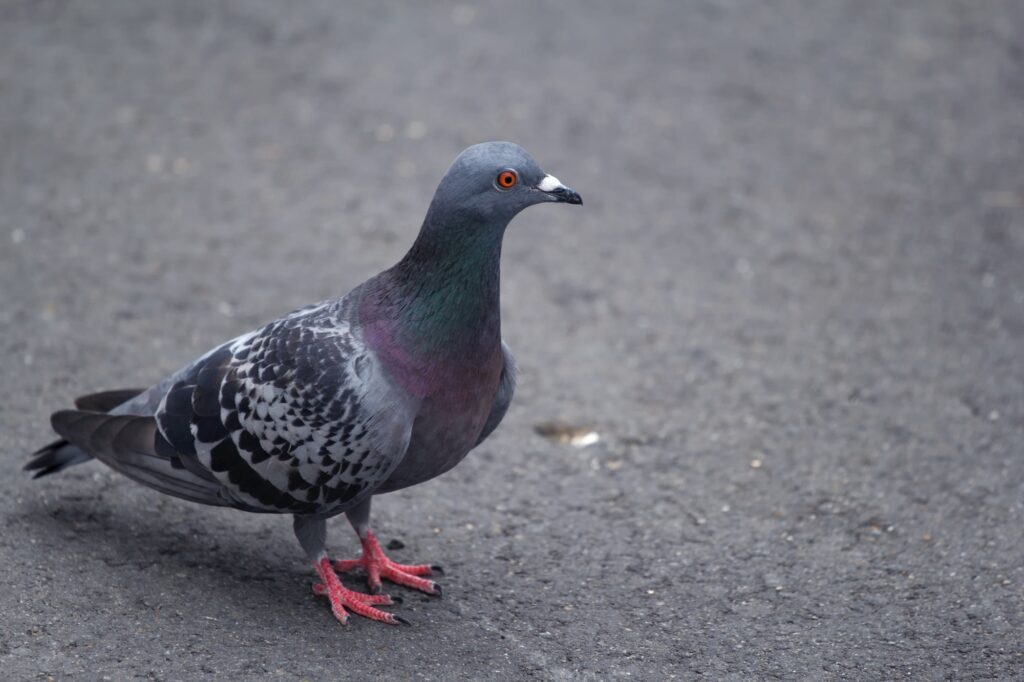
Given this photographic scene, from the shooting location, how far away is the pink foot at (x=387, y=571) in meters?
3.96

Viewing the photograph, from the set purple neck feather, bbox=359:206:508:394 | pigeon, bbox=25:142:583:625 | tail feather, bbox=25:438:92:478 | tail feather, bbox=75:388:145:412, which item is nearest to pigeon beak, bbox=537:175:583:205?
pigeon, bbox=25:142:583:625

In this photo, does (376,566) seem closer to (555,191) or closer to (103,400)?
(103,400)

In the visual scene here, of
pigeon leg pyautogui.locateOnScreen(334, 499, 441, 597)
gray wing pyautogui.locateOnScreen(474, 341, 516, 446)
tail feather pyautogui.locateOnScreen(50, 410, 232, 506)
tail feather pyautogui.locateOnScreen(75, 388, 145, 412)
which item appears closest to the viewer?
tail feather pyautogui.locateOnScreen(50, 410, 232, 506)

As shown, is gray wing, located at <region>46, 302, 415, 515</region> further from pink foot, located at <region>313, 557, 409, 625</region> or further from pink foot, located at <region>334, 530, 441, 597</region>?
pink foot, located at <region>334, 530, 441, 597</region>

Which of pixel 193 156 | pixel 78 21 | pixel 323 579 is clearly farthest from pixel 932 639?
pixel 78 21

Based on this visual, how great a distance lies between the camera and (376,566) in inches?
157

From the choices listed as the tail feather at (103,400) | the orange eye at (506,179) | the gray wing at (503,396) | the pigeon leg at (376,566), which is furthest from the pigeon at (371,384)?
the tail feather at (103,400)

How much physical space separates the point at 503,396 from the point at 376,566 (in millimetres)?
765

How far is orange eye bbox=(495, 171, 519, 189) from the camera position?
3496 mm

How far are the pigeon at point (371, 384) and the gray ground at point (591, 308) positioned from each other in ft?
1.60

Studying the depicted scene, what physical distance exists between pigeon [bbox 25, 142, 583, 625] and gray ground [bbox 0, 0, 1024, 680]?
49cm

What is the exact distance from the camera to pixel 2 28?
784cm

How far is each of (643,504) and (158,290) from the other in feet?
8.69

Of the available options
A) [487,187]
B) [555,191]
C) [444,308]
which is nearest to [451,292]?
[444,308]
